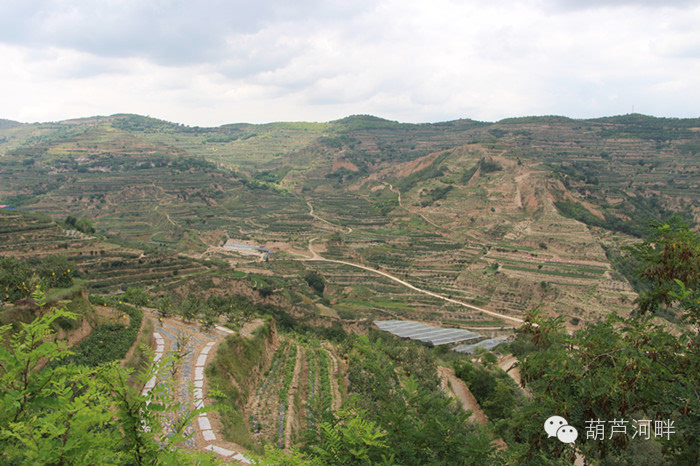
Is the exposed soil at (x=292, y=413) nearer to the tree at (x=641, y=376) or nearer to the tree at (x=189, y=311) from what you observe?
the tree at (x=189, y=311)

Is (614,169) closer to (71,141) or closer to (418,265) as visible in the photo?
(418,265)

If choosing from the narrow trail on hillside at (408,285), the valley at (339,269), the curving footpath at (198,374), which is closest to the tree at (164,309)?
the valley at (339,269)

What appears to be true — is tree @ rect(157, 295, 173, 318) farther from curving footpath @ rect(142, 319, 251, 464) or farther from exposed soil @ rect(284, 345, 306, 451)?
exposed soil @ rect(284, 345, 306, 451)

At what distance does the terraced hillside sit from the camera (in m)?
50.6

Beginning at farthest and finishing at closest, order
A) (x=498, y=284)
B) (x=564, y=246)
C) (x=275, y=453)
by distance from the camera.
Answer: (x=564, y=246) < (x=498, y=284) < (x=275, y=453)

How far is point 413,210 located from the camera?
8888 centimetres

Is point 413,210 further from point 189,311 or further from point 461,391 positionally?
point 189,311

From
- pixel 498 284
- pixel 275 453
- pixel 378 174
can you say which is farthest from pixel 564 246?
pixel 378 174

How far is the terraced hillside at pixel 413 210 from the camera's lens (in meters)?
50.6

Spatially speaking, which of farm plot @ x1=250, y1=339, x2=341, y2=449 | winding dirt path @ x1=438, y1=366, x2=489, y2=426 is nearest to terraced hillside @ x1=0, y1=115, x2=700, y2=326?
winding dirt path @ x1=438, y1=366, x2=489, y2=426

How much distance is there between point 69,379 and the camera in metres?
4.39

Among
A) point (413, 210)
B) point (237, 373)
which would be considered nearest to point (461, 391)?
point (237, 373)

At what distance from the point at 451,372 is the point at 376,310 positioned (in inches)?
839

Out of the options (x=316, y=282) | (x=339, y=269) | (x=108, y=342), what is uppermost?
(x=108, y=342)
